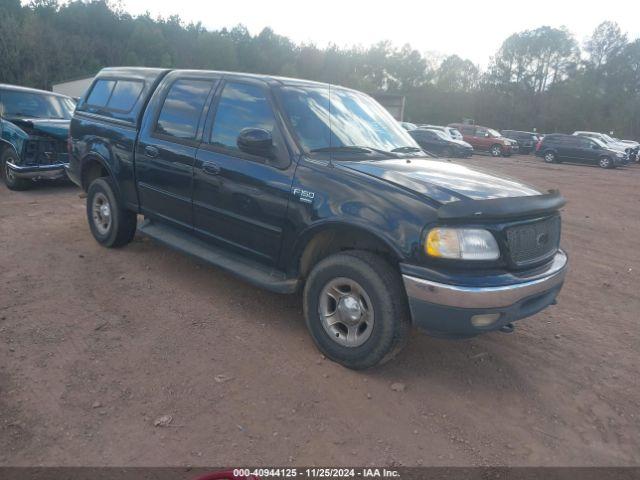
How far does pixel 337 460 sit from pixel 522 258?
1724 mm

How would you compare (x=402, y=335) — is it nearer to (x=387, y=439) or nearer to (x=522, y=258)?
(x=387, y=439)

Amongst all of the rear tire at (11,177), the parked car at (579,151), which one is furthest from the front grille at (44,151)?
the parked car at (579,151)

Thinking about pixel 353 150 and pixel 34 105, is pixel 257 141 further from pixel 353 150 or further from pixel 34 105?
pixel 34 105

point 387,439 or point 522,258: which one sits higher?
point 522,258

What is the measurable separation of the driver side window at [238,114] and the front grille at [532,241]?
194 cm

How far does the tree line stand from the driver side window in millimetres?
45090

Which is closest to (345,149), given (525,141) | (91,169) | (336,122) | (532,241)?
(336,122)

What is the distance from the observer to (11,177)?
29.6ft

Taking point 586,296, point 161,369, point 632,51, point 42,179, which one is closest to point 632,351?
point 586,296

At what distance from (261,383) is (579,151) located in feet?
94.1

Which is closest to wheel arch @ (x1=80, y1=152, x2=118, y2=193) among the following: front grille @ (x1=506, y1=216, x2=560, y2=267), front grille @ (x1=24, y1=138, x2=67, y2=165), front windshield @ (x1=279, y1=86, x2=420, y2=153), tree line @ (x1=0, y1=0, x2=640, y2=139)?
front windshield @ (x1=279, y1=86, x2=420, y2=153)

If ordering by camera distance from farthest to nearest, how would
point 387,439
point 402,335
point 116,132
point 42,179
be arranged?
point 42,179, point 116,132, point 402,335, point 387,439

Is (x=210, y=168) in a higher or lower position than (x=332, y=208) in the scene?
higher

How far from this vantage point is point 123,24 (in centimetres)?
6950
